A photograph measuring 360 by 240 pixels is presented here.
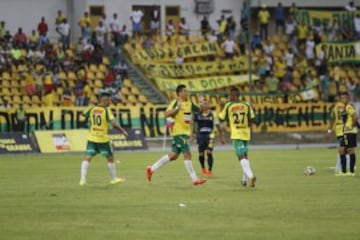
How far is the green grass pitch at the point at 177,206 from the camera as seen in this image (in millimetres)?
15328

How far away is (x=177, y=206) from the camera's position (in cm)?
1867

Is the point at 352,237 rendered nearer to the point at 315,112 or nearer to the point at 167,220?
the point at 167,220

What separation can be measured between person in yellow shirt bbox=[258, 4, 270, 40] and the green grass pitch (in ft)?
89.3

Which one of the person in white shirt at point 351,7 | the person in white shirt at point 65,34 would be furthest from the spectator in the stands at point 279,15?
the person in white shirt at point 65,34

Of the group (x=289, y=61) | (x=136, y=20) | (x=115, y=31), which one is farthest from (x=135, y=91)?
(x=289, y=61)

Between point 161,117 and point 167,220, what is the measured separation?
100 feet

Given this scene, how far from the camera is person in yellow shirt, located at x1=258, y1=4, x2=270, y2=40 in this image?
56312 millimetres

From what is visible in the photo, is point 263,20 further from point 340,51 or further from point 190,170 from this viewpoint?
point 190,170

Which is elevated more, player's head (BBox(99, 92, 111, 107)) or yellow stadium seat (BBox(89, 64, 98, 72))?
yellow stadium seat (BBox(89, 64, 98, 72))

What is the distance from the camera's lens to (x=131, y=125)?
46594 millimetres

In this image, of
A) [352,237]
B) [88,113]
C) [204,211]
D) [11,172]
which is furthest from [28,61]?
[352,237]

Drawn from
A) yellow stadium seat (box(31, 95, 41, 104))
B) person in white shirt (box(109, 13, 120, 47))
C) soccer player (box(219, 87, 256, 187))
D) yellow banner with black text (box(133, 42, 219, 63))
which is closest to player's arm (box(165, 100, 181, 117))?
soccer player (box(219, 87, 256, 187))

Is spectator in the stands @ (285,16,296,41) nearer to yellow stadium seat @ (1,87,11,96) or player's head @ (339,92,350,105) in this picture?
yellow stadium seat @ (1,87,11,96)

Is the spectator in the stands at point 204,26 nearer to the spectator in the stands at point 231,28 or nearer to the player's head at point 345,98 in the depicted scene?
the spectator in the stands at point 231,28
